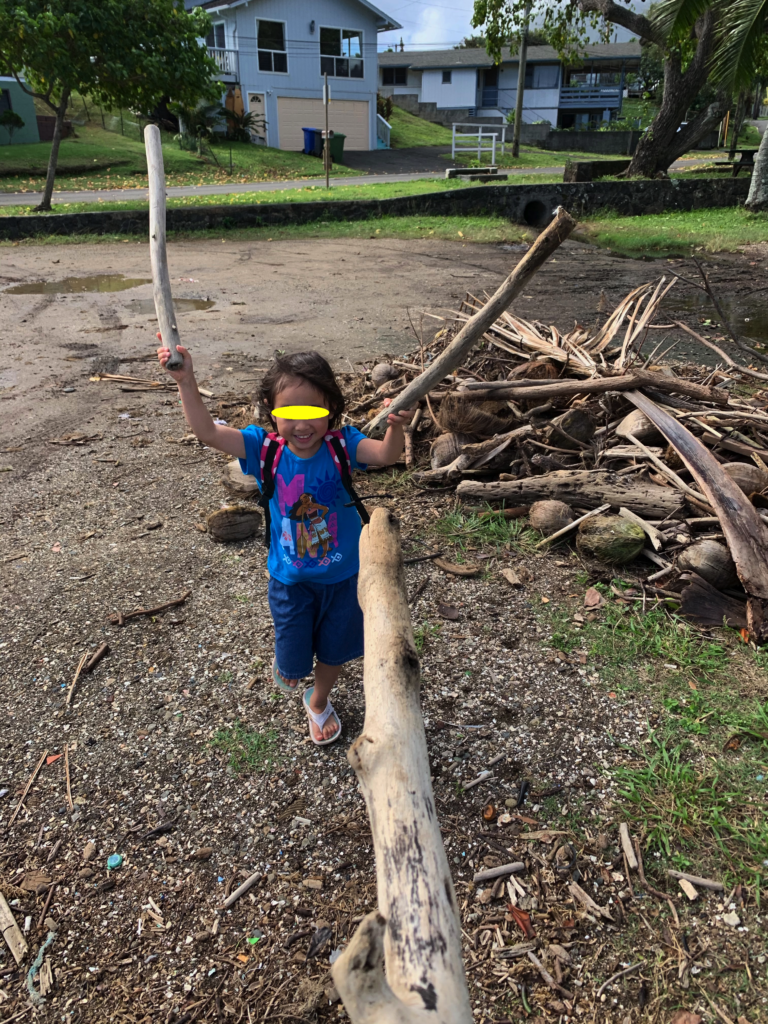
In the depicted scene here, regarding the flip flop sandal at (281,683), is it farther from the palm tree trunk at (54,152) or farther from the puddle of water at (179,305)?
the palm tree trunk at (54,152)

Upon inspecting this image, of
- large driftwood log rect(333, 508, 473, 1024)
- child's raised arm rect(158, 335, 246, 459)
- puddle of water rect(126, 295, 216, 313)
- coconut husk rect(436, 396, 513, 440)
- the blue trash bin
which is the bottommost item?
puddle of water rect(126, 295, 216, 313)

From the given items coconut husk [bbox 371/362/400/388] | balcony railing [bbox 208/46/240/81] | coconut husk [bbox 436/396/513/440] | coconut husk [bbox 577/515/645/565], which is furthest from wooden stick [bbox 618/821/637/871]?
balcony railing [bbox 208/46/240/81]

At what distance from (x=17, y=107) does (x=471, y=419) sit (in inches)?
1411

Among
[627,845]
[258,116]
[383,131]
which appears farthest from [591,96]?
[627,845]

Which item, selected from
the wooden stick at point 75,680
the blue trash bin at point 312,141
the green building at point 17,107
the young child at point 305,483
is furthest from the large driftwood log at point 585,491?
the blue trash bin at point 312,141

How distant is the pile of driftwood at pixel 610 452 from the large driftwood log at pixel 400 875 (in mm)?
1609

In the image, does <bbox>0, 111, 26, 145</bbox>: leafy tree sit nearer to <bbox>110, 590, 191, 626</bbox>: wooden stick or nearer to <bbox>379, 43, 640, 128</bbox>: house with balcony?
<bbox>379, 43, 640, 128</bbox>: house with balcony

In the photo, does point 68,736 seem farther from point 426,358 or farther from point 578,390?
point 426,358

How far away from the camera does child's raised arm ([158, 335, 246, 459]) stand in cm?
244

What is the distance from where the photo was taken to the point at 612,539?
373 centimetres

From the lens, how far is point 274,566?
102 inches

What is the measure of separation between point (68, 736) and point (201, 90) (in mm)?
18367

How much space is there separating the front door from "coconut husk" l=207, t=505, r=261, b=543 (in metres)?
38.9

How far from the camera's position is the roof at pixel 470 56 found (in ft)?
181
